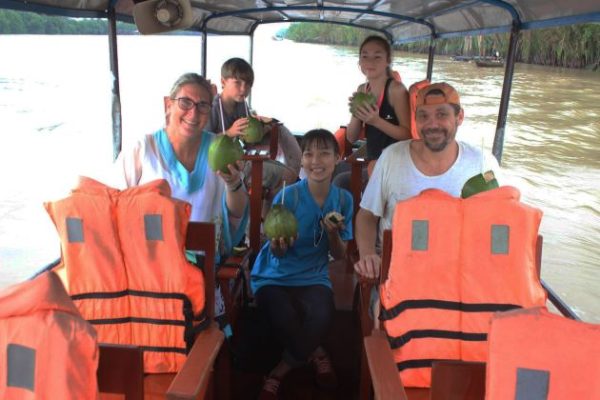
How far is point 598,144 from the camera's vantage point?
1454 centimetres

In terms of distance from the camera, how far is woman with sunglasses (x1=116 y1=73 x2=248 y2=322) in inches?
98.7

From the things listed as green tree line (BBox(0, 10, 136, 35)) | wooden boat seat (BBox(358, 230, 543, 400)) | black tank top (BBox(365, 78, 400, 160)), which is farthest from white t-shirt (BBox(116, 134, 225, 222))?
green tree line (BBox(0, 10, 136, 35))

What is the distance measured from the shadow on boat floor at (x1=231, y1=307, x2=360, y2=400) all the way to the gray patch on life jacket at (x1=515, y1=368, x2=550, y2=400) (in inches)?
67.1

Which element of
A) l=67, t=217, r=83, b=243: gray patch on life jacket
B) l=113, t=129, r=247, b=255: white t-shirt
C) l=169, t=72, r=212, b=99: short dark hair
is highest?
l=169, t=72, r=212, b=99: short dark hair

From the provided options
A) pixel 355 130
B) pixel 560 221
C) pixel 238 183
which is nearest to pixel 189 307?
pixel 238 183

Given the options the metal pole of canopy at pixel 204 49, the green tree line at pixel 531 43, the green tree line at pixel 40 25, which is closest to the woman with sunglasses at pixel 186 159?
the metal pole of canopy at pixel 204 49

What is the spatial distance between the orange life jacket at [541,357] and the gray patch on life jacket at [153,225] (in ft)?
4.00

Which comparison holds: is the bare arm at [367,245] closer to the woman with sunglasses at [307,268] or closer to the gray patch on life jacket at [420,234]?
the woman with sunglasses at [307,268]

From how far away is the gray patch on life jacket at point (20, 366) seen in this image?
1.14m

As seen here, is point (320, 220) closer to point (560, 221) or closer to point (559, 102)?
point (560, 221)

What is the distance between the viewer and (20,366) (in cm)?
115

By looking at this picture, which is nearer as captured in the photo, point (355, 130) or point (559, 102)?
point (355, 130)

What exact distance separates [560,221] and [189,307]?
29.6 feet

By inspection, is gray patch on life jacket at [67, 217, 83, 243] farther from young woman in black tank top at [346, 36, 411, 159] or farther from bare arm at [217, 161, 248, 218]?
young woman in black tank top at [346, 36, 411, 159]
